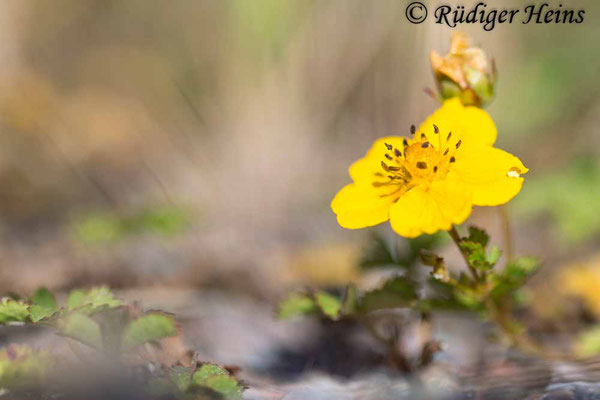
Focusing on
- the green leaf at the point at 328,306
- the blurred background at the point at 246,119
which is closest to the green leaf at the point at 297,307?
the green leaf at the point at 328,306

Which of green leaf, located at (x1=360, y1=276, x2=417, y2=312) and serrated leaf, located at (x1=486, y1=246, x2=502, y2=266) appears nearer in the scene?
serrated leaf, located at (x1=486, y1=246, x2=502, y2=266)

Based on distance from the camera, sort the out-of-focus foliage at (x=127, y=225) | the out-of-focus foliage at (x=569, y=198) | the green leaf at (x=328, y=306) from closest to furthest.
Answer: the green leaf at (x=328, y=306) → the out-of-focus foliage at (x=569, y=198) → the out-of-focus foliage at (x=127, y=225)

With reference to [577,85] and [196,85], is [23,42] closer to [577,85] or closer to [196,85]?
[196,85]

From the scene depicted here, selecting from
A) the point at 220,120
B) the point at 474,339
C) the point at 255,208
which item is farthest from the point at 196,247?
the point at 474,339

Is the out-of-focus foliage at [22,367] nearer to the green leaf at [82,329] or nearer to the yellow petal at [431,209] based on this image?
the green leaf at [82,329]

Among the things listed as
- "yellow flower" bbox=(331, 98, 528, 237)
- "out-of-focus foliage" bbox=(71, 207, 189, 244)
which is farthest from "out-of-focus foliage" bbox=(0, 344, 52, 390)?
"out-of-focus foliage" bbox=(71, 207, 189, 244)

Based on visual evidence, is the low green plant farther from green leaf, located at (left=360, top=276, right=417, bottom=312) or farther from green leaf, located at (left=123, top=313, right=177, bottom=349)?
green leaf, located at (left=360, top=276, right=417, bottom=312)

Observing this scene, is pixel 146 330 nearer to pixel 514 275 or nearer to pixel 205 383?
pixel 205 383
